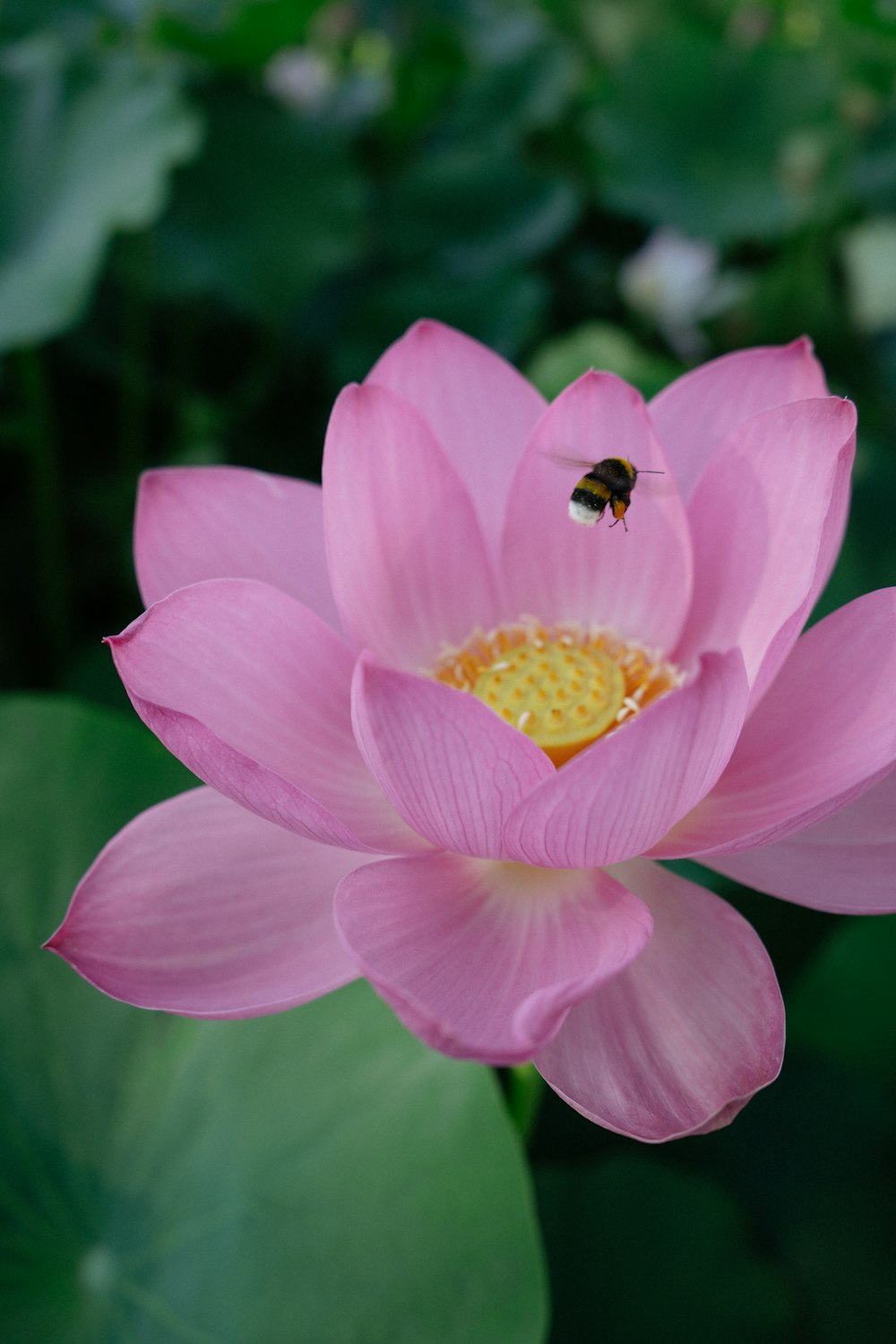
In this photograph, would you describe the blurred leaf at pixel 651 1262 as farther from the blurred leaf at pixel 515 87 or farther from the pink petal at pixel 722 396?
the blurred leaf at pixel 515 87

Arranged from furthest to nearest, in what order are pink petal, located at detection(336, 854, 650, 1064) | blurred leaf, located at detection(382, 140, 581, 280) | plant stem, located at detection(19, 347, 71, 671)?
blurred leaf, located at detection(382, 140, 581, 280) < plant stem, located at detection(19, 347, 71, 671) < pink petal, located at detection(336, 854, 650, 1064)

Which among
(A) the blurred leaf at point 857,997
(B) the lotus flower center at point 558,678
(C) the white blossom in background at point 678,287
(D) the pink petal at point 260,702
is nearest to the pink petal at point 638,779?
(D) the pink petal at point 260,702

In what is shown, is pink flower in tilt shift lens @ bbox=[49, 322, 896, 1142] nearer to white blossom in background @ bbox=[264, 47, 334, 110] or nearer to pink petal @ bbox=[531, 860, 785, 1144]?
pink petal @ bbox=[531, 860, 785, 1144]

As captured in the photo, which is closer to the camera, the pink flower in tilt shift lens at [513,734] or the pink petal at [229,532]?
the pink flower in tilt shift lens at [513,734]

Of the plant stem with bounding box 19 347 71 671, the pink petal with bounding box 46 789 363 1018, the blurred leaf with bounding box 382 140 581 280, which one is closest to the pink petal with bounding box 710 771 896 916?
the pink petal with bounding box 46 789 363 1018

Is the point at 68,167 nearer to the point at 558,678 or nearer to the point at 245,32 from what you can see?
the point at 245,32
